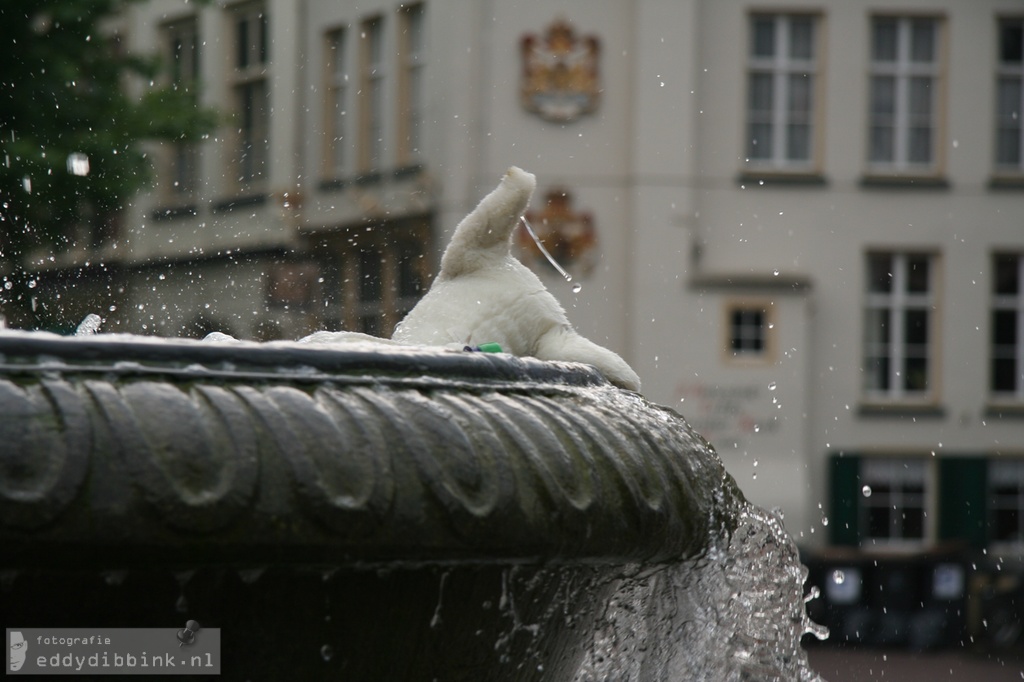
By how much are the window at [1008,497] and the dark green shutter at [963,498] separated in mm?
269

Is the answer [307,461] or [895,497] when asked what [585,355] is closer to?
[307,461]

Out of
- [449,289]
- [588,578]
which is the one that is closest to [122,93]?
[449,289]

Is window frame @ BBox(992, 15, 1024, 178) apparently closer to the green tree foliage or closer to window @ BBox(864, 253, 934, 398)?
window @ BBox(864, 253, 934, 398)

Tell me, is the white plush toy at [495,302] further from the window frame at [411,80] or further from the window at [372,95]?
the window at [372,95]

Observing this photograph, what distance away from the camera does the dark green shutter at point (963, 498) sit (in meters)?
16.2

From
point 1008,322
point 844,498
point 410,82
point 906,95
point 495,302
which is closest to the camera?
point 495,302

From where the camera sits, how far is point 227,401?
1471 mm

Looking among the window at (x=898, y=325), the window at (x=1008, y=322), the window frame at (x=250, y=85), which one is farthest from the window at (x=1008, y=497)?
the window frame at (x=250, y=85)

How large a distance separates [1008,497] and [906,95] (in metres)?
4.44

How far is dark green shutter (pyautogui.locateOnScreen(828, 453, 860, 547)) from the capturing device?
636 inches

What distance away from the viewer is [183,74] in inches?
731

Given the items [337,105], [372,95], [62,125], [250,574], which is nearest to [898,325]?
[372,95]

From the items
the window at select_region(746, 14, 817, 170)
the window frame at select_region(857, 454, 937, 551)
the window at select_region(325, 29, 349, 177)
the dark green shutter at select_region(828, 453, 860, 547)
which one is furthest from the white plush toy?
the window at select_region(325, 29, 349, 177)

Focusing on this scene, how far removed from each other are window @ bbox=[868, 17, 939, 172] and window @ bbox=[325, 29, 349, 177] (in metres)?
6.00
